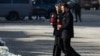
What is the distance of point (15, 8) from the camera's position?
123ft

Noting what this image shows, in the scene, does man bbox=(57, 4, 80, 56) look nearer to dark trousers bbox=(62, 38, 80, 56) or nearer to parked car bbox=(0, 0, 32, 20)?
dark trousers bbox=(62, 38, 80, 56)

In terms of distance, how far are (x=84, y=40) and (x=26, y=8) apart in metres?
15.4

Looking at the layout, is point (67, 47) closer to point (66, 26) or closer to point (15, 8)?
point (66, 26)

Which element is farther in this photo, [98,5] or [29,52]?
[98,5]

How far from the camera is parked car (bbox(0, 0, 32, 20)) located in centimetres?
3712

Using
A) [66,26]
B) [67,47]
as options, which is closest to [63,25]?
[66,26]

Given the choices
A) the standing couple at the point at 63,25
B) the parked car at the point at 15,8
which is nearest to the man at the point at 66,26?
the standing couple at the point at 63,25

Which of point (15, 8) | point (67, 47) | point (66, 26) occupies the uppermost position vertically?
point (66, 26)

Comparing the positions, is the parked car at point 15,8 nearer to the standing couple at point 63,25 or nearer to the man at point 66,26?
the standing couple at point 63,25

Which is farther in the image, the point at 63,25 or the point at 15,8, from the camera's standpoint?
the point at 15,8

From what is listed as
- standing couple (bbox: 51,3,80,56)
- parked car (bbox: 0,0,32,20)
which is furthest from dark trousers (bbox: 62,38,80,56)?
parked car (bbox: 0,0,32,20)

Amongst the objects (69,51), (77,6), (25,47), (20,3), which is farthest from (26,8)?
(69,51)

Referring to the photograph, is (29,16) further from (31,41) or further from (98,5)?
(98,5)

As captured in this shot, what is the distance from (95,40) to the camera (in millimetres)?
22531
